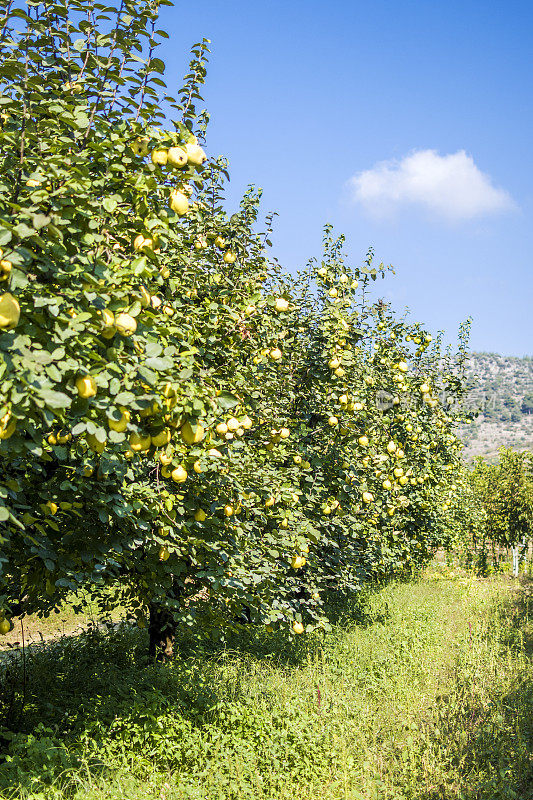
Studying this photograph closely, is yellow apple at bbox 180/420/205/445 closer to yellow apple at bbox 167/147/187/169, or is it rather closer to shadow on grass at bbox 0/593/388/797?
yellow apple at bbox 167/147/187/169

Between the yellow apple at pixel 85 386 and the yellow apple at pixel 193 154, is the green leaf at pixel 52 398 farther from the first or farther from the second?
the yellow apple at pixel 193 154

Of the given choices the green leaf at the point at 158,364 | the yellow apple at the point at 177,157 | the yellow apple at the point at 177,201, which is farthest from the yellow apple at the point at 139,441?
the yellow apple at the point at 177,157

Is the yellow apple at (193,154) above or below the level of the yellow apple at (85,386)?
above

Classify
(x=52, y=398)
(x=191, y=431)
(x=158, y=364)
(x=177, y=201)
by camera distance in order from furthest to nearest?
(x=177, y=201), (x=191, y=431), (x=158, y=364), (x=52, y=398)

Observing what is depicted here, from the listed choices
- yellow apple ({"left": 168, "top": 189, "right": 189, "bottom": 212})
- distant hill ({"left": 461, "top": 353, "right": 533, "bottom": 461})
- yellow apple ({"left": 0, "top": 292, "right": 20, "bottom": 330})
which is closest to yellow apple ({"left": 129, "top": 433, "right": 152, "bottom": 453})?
yellow apple ({"left": 0, "top": 292, "right": 20, "bottom": 330})

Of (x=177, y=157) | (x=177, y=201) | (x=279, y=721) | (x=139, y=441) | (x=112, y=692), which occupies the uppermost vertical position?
(x=177, y=157)

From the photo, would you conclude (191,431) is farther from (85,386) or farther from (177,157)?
(177,157)

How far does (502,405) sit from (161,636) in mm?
157715

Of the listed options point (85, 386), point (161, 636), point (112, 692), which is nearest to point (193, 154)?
point (85, 386)

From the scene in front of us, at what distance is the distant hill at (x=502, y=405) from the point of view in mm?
125125

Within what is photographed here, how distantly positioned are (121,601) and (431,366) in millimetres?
7561

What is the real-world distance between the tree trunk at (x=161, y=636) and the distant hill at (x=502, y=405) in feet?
346

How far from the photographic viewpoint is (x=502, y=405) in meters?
151

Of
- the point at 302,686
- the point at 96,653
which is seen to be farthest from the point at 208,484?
the point at 96,653
